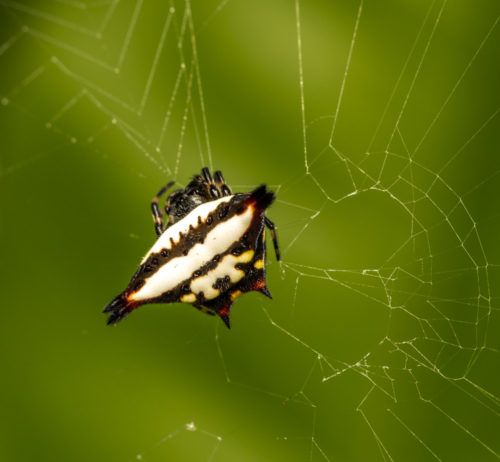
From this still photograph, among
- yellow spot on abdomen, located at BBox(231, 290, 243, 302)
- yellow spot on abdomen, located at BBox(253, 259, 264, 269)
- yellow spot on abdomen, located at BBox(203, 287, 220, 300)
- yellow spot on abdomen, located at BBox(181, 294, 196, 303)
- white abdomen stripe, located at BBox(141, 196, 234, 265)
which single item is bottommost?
yellow spot on abdomen, located at BBox(181, 294, 196, 303)

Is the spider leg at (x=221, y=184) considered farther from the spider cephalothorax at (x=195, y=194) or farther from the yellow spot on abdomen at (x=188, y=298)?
the yellow spot on abdomen at (x=188, y=298)

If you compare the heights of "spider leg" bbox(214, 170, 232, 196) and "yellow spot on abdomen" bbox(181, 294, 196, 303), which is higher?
"spider leg" bbox(214, 170, 232, 196)

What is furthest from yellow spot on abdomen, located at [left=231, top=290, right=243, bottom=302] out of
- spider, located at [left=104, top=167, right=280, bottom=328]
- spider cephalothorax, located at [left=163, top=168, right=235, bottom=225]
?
spider cephalothorax, located at [left=163, top=168, right=235, bottom=225]

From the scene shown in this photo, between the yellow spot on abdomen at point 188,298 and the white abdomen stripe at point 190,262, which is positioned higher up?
the white abdomen stripe at point 190,262

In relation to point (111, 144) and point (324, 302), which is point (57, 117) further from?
point (324, 302)

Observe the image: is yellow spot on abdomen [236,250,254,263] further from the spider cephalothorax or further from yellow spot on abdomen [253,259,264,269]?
the spider cephalothorax

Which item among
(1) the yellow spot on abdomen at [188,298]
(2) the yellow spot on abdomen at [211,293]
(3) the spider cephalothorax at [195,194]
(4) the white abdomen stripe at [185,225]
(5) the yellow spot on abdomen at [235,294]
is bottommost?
(1) the yellow spot on abdomen at [188,298]

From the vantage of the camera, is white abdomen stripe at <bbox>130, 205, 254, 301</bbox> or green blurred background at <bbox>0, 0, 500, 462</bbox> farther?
green blurred background at <bbox>0, 0, 500, 462</bbox>

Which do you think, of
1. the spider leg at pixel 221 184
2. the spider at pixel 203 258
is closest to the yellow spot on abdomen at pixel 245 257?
the spider at pixel 203 258
